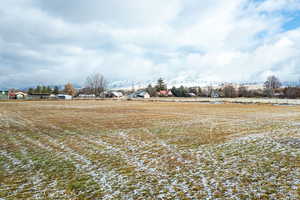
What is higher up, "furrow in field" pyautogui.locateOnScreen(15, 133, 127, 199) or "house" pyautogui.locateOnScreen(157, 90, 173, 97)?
"house" pyautogui.locateOnScreen(157, 90, 173, 97)

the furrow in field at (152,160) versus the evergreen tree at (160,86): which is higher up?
the evergreen tree at (160,86)

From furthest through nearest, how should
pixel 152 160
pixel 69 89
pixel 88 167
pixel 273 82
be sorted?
1. pixel 69 89
2. pixel 273 82
3. pixel 152 160
4. pixel 88 167

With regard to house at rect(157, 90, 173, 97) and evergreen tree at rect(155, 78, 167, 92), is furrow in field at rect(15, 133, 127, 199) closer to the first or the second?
house at rect(157, 90, 173, 97)

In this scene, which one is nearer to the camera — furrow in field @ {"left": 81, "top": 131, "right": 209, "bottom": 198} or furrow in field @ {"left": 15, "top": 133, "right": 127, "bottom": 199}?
furrow in field @ {"left": 15, "top": 133, "right": 127, "bottom": 199}

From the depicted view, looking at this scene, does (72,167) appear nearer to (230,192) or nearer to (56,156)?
(56,156)

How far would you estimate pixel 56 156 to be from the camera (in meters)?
8.96

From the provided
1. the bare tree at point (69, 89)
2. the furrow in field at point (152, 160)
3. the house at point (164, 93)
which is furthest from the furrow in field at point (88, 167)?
the bare tree at point (69, 89)

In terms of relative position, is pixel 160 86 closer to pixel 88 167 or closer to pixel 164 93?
pixel 164 93

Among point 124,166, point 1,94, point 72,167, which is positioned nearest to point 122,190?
point 124,166

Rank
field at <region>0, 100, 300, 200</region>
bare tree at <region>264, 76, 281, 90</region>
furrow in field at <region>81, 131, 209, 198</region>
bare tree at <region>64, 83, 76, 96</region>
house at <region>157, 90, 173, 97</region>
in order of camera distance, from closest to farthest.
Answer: field at <region>0, 100, 300, 200</region>
furrow in field at <region>81, 131, 209, 198</region>
bare tree at <region>264, 76, 281, 90</region>
house at <region>157, 90, 173, 97</region>
bare tree at <region>64, 83, 76, 96</region>

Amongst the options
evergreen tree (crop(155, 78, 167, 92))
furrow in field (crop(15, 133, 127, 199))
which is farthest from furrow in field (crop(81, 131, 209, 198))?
evergreen tree (crop(155, 78, 167, 92))

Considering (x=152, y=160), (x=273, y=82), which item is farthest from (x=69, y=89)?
(x=152, y=160)

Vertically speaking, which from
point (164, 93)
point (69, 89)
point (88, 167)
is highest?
point (69, 89)

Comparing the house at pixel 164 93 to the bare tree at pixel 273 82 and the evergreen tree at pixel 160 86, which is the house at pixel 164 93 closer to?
the evergreen tree at pixel 160 86
